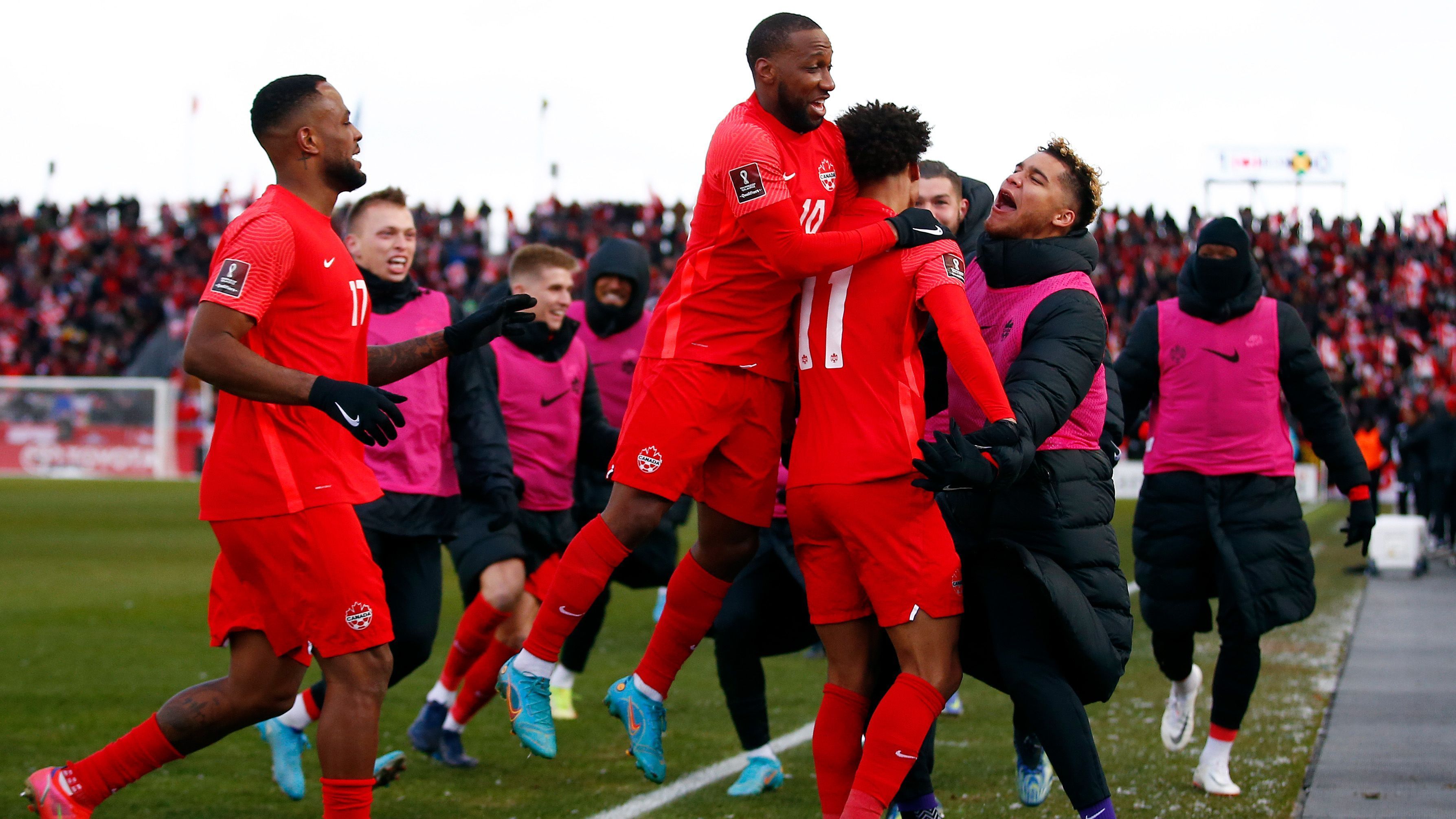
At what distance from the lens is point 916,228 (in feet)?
12.6

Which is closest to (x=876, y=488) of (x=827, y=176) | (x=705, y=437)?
(x=705, y=437)

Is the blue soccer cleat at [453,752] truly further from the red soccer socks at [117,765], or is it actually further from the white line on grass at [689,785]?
the red soccer socks at [117,765]

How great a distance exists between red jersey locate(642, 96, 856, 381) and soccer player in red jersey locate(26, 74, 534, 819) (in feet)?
3.01

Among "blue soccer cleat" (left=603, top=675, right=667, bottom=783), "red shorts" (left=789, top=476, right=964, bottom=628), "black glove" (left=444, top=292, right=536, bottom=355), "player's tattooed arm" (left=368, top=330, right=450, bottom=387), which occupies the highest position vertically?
"black glove" (left=444, top=292, right=536, bottom=355)

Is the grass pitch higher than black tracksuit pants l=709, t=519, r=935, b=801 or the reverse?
the reverse

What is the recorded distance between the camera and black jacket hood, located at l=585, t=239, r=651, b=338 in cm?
721

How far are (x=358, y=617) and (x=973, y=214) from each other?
8.39 feet

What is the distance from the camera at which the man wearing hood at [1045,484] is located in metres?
3.70

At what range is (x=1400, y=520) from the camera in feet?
48.3

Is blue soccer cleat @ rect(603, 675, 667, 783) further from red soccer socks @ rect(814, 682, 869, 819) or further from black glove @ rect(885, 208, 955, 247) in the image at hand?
black glove @ rect(885, 208, 955, 247)

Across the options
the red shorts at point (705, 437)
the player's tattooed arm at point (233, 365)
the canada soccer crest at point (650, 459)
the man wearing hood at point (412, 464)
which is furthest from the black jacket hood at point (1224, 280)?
the player's tattooed arm at point (233, 365)

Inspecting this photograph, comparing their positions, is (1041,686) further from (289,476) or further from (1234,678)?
(1234,678)

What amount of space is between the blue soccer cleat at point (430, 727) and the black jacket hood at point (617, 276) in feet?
7.47

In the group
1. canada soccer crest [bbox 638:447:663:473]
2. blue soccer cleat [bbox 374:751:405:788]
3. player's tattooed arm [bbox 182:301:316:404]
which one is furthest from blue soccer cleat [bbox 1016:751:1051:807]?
player's tattooed arm [bbox 182:301:316:404]
